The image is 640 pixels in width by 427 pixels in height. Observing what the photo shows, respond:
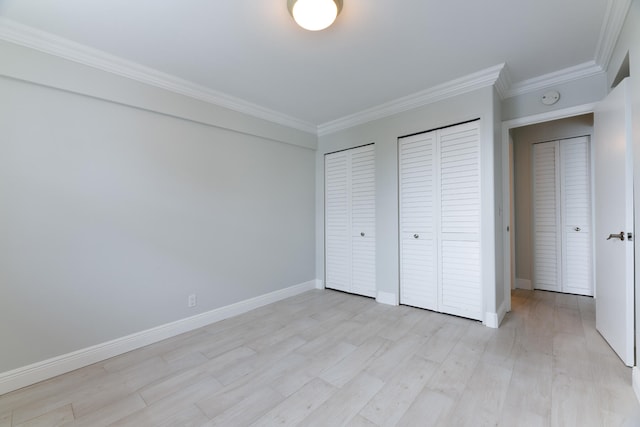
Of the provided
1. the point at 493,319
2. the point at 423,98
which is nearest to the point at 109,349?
the point at 493,319

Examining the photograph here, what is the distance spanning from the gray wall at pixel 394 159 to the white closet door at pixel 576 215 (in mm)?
1871

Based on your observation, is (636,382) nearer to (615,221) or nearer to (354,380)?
(615,221)

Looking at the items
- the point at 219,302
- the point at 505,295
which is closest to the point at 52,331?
the point at 219,302

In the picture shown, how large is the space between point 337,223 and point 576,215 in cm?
324

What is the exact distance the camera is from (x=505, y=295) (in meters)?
2.99

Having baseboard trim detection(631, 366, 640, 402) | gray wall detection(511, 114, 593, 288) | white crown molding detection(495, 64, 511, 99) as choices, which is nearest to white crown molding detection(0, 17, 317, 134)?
white crown molding detection(495, 64, 511, 99)

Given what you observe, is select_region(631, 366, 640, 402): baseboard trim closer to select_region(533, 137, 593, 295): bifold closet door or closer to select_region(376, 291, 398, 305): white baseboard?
select_region(376, 291, 398, 305): white baseboard

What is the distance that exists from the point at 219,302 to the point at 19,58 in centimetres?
256

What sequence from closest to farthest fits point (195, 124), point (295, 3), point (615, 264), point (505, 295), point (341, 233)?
point (295, 3) < point (615, 264) < point (195, 124) < point (505, 295) < point (341, 233)

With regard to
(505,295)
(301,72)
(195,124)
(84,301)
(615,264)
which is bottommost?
(505,295)

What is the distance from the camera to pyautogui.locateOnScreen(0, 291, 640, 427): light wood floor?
1.51 m

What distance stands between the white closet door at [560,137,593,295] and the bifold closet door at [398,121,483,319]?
202 centimetres

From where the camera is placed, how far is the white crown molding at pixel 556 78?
2.45 m

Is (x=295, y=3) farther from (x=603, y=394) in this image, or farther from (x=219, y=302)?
(x=603, y=394)
